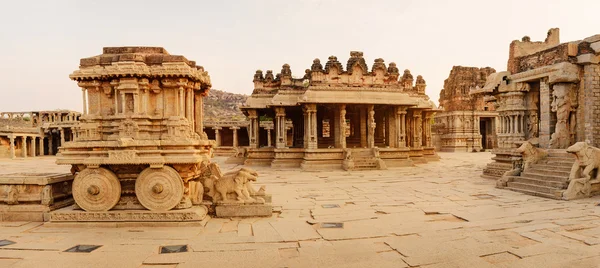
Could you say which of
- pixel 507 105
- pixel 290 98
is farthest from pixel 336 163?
pixel 507 105

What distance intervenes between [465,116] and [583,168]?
26748 mm

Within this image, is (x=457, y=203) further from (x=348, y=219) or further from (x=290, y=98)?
(x=290, y=98)

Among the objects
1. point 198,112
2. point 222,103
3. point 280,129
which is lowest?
point 280,129

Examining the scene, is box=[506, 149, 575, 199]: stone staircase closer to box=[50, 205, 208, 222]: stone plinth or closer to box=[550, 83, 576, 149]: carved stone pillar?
box=[550, 83, 576, 149]: carved stone pillar

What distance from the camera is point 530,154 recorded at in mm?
10320

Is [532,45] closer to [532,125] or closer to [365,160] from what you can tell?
[532,125]

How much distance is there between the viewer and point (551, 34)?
16.2 meters

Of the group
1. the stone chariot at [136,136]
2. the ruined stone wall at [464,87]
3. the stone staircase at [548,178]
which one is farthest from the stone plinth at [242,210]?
the ruined stone wall at [464,87]

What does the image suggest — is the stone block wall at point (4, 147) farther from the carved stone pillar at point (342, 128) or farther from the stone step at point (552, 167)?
the stone step at point (552, 167)

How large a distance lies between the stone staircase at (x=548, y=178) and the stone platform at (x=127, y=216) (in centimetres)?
869

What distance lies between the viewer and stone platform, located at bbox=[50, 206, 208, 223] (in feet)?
19.1

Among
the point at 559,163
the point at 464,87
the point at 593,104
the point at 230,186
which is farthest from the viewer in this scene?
the point at 464,87

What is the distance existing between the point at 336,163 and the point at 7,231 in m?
13.4

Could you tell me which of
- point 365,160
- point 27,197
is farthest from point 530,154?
point 27,197
